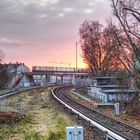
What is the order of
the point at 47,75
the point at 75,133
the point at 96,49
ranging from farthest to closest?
the point at 47,75 → the point at 96,49 → the point at 75,133

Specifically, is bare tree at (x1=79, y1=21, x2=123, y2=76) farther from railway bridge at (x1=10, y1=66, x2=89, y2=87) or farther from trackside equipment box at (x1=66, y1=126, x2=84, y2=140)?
trackside equipment box at (x1=66, y1=126, x2=84, y2=140)

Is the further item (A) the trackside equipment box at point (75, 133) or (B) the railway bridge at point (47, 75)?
(B) the railway bridge at point (47, 75)

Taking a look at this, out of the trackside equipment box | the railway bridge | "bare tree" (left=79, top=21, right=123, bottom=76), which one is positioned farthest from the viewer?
the railway bridge

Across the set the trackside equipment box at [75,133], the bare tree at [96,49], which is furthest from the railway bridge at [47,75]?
the trackside equipment box at [75,133]

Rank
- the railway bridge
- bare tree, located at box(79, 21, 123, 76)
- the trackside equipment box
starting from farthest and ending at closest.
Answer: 1. the railway bridge
2. bare tree, located at box(79, 21, 123, 76)
3. the trackside equipment box

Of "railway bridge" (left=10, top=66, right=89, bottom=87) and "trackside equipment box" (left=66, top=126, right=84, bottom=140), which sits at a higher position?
"railway bridge" (left=10, top=66, right=89, bottom=87)

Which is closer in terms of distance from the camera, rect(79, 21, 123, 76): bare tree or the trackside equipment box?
the trackside equipment box

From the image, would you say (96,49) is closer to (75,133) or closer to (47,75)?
(47,75)

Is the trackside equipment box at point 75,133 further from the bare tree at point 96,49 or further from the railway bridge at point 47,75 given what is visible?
the railway bridge at point 47,75

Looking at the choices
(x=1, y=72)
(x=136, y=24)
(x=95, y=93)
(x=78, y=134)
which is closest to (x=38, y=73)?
(x=1, y=72)

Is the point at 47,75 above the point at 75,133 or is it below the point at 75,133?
above

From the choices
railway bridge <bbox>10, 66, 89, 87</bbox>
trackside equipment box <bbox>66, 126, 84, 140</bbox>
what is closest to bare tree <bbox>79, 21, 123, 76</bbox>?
railway bridge <bbox>10, 66, 89, 87</bbox>

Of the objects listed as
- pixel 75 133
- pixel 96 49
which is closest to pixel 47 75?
pixel 96 49

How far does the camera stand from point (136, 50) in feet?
104
